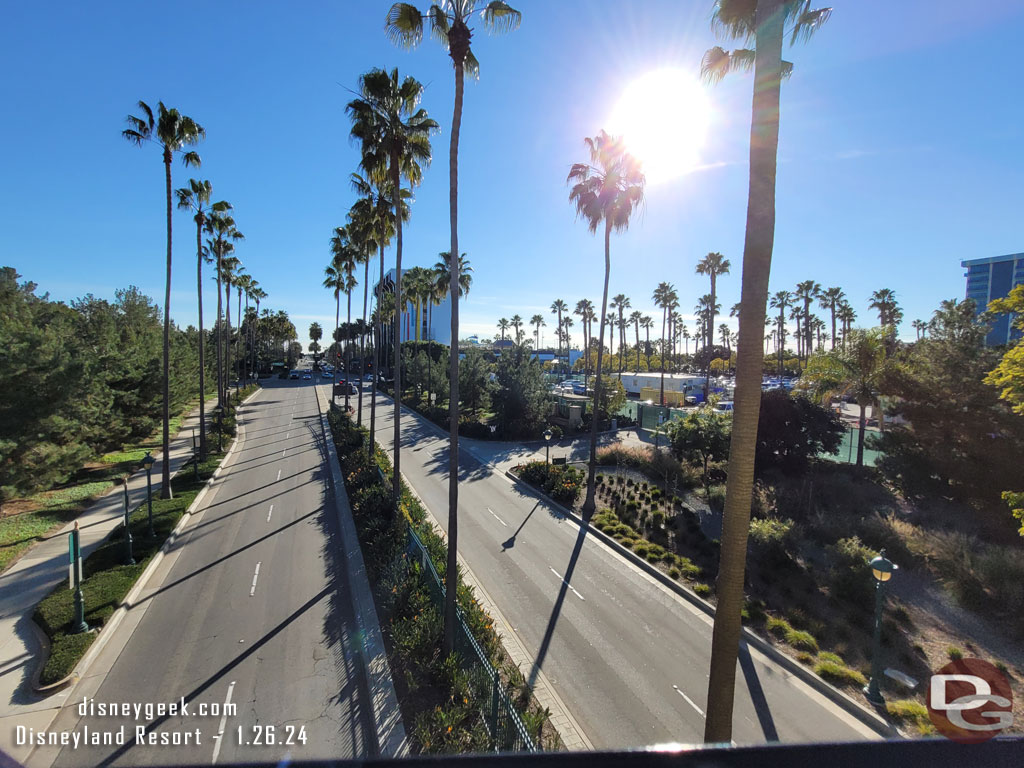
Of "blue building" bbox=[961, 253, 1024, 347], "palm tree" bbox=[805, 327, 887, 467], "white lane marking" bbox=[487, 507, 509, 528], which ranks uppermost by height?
"blue building" bbox=[961, 253, 1024, 347]

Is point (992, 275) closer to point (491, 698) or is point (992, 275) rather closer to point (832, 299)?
point (832, 299)

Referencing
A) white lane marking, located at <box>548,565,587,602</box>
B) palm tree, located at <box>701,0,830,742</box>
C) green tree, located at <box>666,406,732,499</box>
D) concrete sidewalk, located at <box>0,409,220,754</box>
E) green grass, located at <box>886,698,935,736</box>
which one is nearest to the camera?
palm tree, located at <box>701,0,830,742</box>

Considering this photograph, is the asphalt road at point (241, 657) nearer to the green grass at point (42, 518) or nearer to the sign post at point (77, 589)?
the sign post at point (77, 589)

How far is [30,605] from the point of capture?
11.9 meters

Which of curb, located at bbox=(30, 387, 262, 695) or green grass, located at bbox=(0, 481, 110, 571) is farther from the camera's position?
green grass, located at bbox=(0, 481, 110, 571)

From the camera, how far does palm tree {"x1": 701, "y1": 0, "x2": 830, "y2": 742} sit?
5.49 meters

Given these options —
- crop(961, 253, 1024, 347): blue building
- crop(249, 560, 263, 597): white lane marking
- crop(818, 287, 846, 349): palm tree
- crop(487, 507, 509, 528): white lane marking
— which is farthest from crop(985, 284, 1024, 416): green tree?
crop(961, 253, 1024, 347): blue building

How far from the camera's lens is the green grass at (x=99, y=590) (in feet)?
32.5

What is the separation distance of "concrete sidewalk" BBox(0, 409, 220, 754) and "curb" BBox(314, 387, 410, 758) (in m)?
5.72

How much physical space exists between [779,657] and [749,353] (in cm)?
954

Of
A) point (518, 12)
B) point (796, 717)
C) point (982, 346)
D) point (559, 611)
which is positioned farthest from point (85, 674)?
point (982, 346)

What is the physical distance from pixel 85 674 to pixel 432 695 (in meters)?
7.64

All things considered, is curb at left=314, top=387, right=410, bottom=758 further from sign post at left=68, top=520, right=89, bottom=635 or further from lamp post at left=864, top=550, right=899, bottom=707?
lamp post at left=864, top=550, right=899, bottom=707

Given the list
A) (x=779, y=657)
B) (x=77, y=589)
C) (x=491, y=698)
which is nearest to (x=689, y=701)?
(x=779, y=657)
